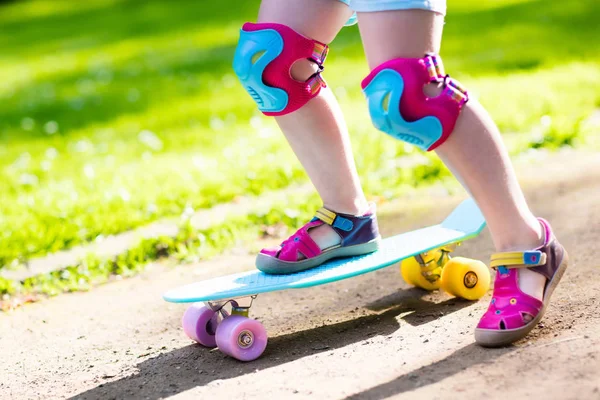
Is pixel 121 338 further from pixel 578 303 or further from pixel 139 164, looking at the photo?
pixel 139 164

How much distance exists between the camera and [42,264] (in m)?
3.75

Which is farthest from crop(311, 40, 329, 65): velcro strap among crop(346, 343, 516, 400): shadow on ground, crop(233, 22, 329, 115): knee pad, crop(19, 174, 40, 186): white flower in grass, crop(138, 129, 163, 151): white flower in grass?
crop(138, 129, 163, 151): white flower in grass

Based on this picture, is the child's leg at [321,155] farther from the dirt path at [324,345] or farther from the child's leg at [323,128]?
the dirt path at [324,345]

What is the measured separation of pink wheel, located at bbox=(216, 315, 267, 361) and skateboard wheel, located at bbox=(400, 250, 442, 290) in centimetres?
73

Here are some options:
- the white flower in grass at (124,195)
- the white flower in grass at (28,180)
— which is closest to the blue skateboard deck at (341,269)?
the white flower in grass at (124,195)

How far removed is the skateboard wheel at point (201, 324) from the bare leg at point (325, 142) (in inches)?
17.1

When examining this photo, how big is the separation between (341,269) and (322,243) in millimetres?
132

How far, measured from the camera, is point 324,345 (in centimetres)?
247

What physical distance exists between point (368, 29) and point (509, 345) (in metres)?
0.95

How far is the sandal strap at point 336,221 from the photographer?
2678mm

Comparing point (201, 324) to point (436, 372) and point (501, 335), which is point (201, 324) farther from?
point (501, 335)

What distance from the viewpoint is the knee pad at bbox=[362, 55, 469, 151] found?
206cm

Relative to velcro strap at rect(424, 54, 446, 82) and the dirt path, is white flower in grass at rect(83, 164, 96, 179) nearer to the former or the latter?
the dirt path

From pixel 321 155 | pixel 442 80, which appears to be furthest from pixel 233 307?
pixel 442 80
